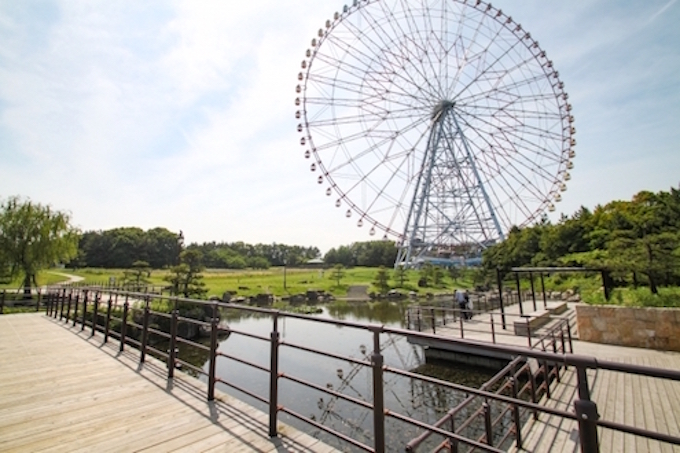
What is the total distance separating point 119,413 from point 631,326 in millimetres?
11870

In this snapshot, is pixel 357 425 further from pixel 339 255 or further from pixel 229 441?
pixel 339 255

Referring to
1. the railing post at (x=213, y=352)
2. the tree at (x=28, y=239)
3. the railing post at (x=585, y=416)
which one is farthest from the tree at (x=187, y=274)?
the railing post at (x=585, y=416)

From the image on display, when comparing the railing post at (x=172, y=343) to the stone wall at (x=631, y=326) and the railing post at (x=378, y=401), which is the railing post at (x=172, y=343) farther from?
the stone wall at (x=631, y=326)

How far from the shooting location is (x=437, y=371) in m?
10.7

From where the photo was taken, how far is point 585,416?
1.34m

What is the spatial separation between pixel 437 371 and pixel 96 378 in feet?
30.0

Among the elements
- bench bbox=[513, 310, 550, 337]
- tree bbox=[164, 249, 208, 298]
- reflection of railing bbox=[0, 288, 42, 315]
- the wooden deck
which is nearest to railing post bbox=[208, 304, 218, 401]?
the wooden deck

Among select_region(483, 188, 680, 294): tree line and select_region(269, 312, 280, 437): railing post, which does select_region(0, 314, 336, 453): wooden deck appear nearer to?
select_region(269, 312, 280, 437): railing post

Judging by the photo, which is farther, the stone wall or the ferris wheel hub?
the ferris wheel hub

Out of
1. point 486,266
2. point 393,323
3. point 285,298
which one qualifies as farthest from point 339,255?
point 393,323

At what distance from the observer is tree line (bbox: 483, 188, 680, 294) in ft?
37.5

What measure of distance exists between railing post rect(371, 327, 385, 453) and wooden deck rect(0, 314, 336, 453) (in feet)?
2.07

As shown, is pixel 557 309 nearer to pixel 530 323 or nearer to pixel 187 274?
pixel 530 323

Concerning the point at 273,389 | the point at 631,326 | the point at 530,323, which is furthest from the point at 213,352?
the point at 631,326
